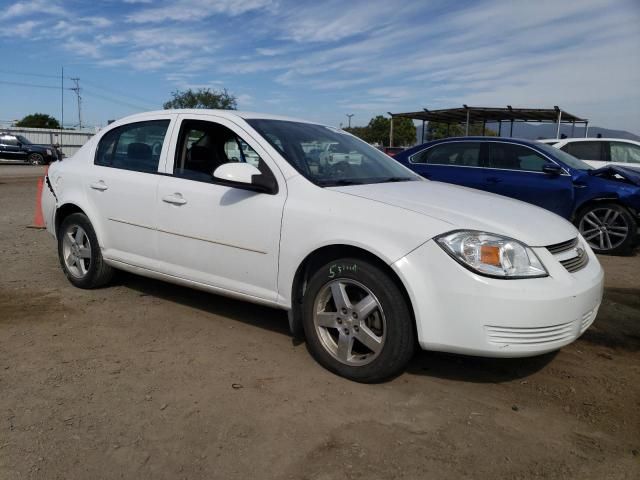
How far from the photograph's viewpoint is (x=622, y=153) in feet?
34.5

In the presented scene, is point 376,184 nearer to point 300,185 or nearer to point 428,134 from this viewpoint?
point 300,185

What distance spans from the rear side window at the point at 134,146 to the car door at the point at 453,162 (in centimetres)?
484

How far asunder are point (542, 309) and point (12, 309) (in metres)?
4.03

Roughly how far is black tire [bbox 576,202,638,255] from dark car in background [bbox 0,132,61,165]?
27.0 m

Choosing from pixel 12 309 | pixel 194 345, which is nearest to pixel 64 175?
pixel 12 309

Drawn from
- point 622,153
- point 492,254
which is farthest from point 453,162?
point 492,254

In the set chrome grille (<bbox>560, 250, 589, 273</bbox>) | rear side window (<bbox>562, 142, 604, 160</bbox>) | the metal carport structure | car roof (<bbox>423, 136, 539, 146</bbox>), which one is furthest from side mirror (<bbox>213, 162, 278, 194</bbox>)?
the metal carport structure

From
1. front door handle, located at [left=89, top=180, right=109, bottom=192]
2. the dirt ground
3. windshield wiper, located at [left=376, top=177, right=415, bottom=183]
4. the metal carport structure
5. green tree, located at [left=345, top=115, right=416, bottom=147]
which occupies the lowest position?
the dirt ground

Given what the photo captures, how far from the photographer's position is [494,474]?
2.37m

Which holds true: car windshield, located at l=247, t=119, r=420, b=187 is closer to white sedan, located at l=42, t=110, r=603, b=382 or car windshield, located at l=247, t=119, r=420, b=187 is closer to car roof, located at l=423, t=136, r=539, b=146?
white sedan, located at l=42, t=110, r=603, b=382

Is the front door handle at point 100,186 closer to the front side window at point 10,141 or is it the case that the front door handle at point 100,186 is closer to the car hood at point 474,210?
the car hood at point 474,210

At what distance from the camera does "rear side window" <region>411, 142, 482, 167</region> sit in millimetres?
8148

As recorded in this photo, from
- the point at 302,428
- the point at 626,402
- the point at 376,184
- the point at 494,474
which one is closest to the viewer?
the point at 494,474

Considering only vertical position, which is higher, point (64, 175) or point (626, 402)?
point (64, 175)
